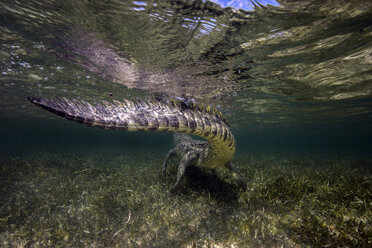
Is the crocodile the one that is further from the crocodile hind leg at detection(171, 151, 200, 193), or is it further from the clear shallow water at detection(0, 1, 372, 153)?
the clear shallow water at detection(0, 1, 372, 153)

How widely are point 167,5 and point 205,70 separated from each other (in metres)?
4.49

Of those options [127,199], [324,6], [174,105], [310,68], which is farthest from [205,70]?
[127,199]

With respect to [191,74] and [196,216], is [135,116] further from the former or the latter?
[191,74]

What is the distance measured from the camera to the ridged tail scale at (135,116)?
2.04m

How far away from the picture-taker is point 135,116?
2.51 metres

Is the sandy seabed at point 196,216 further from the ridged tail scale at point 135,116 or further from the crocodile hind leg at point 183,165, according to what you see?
the ridged tail scale at point 135,116

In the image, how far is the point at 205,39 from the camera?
6.63 meters

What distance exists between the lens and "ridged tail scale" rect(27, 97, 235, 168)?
2.04 metres

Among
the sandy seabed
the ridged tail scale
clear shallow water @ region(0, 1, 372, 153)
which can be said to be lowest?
the sandy seabed

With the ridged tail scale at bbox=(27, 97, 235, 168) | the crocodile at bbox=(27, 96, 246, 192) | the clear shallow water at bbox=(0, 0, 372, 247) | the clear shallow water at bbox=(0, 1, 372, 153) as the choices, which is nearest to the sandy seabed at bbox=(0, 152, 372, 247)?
the clear shallow water at bbox=(0, 0, 372, 247)

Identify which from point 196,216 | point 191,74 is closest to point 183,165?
point 196,216

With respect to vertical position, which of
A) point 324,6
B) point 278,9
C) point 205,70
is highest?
point 324,6

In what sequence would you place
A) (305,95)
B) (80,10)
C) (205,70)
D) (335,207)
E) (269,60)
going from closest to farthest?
(335,207) → (80,10) → (269,60) → (205,70) → (305,95)

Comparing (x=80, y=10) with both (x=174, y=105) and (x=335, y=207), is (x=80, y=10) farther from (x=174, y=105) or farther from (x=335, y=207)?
(x=335, y=207)
